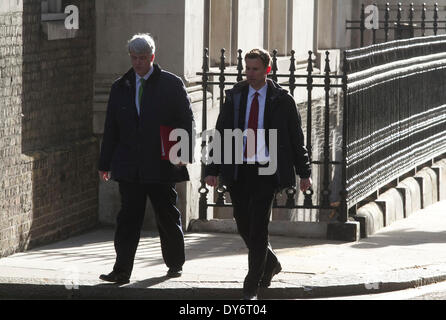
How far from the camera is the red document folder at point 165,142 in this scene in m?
10.2

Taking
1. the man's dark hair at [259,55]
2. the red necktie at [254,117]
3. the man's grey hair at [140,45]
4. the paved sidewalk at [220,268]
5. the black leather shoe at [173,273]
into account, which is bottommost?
the paved sidewalk at [220,268]

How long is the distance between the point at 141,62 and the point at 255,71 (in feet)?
3.04

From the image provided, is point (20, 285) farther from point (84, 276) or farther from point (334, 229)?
point (334, 229)

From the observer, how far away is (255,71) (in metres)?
9.66

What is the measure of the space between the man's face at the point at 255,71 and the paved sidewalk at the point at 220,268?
156 cm

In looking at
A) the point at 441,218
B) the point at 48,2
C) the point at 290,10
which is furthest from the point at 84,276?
the point at 290,10

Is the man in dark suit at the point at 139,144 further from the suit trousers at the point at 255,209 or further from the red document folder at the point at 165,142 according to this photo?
the suit trousers at the point at 255,209

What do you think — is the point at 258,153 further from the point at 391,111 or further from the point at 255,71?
the point at 391,111

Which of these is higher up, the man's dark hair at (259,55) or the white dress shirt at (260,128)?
the man's dark hair at (259,55)

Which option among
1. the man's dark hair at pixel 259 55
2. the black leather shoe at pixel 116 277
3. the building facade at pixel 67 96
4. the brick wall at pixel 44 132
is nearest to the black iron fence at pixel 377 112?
the building facade at pixel 67 96

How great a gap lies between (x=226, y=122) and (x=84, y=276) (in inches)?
67.4

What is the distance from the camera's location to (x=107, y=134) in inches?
403

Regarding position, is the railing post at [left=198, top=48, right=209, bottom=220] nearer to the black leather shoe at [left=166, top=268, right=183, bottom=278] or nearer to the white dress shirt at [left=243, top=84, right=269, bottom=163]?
the black leather shoe at [left=166, top=268, right=183, bottom=278]

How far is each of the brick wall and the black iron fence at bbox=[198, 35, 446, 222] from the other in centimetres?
117
